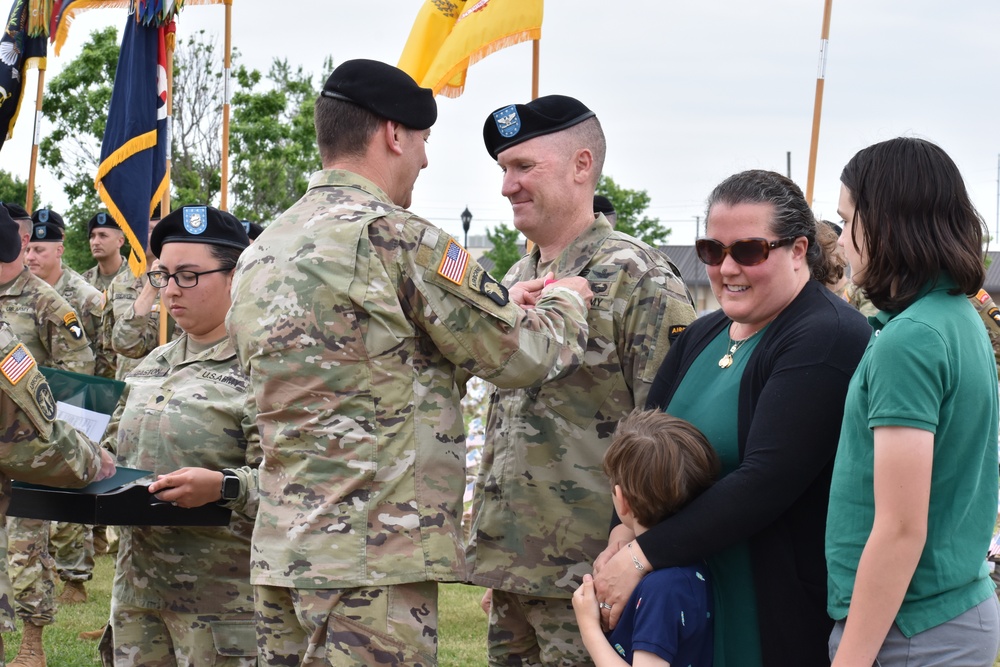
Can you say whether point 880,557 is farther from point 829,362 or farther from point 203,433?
point 203,433

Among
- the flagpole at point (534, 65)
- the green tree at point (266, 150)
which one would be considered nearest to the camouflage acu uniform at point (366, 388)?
the flagpole at point (534, 65)

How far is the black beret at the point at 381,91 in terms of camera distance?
2922 mm

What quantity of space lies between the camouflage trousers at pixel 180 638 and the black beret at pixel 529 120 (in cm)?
193

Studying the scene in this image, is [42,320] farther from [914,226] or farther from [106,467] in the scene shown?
[914,226]

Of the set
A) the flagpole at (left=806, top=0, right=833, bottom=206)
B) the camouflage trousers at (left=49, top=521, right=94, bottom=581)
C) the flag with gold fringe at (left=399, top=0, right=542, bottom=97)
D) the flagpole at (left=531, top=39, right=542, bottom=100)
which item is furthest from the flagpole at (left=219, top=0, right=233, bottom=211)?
the flagpole at (left=806, top=0, right=833, bottom=206)

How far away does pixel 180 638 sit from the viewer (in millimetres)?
3732

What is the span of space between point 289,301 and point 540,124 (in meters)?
1.24

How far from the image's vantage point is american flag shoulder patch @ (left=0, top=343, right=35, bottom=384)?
3.12 m

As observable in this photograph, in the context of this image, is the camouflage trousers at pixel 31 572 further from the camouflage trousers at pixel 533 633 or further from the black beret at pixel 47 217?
the camouflage trousers at pixel 533 633

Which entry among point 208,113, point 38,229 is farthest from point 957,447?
point 208,113

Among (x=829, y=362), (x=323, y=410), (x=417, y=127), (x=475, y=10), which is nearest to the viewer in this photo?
(x=829, y=362)

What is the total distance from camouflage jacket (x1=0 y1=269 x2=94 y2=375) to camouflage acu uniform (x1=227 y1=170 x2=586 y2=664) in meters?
5.34

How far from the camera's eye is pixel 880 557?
2.14 m

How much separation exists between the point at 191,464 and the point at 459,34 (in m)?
3.66
